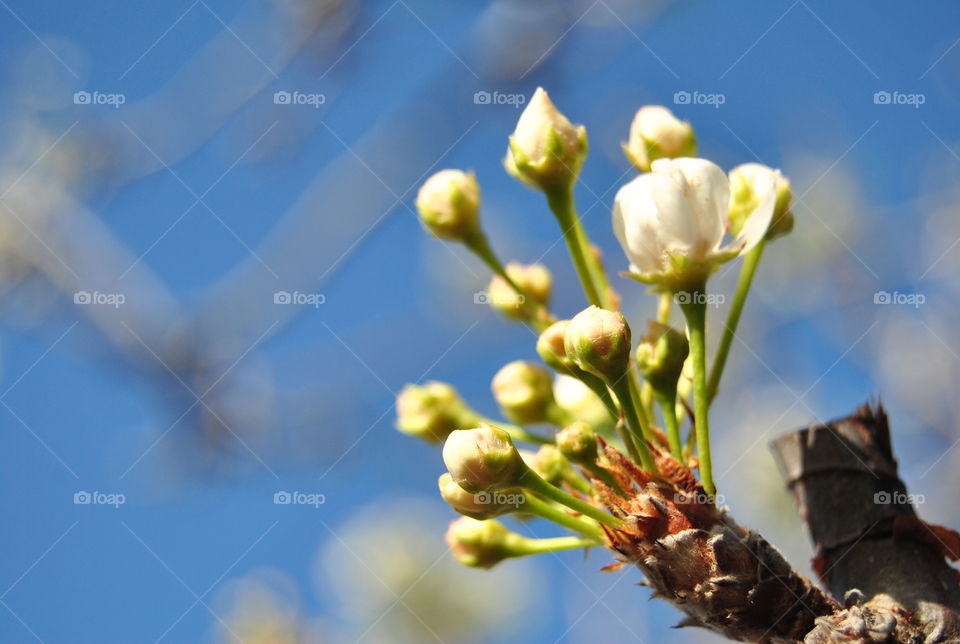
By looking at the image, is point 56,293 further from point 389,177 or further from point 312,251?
point 389,177

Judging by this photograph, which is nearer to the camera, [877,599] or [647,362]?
[877,599]

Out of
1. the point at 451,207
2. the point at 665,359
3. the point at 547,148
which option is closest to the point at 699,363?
the point at 665,359

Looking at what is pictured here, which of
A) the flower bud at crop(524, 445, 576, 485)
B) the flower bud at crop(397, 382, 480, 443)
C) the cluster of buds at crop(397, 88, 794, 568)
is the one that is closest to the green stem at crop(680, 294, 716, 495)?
the cluster of buds at crop(397, 88, 794, 568)

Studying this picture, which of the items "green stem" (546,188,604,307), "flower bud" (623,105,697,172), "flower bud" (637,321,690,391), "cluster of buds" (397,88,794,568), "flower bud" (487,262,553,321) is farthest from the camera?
"flower bud" (487,262,553,321)

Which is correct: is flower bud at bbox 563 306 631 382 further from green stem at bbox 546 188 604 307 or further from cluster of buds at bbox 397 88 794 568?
green stem at bbox 546 188 604 307

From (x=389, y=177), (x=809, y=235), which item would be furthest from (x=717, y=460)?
(x=389, y=177)

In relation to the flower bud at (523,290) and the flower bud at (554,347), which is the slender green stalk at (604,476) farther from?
the flower bud at (523,290)
